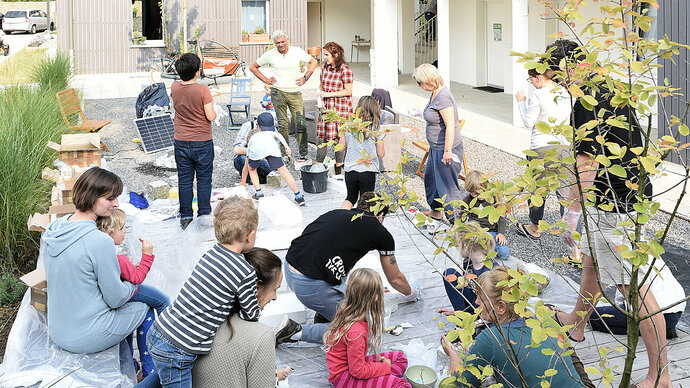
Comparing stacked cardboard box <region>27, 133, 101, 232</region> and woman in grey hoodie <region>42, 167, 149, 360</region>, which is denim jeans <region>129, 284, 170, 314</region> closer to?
woman in grey hoodie <region>42, 167, 149, 360</region>

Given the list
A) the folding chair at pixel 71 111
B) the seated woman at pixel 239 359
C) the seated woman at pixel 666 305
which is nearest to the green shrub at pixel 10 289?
the seated woman at pixel 239 359

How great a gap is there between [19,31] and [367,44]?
78.5ft

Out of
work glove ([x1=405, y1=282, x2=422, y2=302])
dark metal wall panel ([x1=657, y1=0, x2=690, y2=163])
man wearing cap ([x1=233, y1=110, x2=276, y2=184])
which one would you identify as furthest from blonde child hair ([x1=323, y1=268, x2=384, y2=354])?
dark metal wall panel ([x1=657, y1=0, x2=690, y2=163])

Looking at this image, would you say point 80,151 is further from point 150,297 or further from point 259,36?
point 259,36

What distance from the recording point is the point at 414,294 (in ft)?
16.8

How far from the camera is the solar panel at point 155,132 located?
35.0ft

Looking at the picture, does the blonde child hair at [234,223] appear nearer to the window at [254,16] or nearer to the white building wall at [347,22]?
the window at [254,16]

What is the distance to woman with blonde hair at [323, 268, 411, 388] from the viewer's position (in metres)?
3.76

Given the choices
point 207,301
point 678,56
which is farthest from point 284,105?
point 207,301

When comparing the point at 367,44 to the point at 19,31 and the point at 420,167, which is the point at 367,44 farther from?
the point at 19,31

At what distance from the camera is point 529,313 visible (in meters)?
2.10

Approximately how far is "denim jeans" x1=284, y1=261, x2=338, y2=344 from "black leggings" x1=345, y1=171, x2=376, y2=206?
2091 mm

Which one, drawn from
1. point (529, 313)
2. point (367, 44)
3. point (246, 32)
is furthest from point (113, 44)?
point (529, 313)

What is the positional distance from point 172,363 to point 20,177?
354 centimetres
